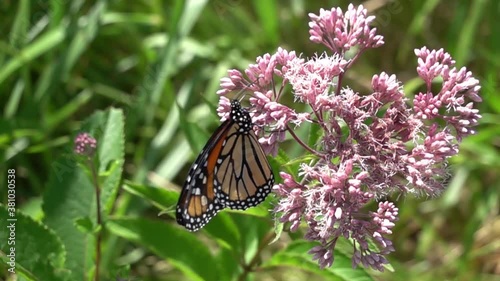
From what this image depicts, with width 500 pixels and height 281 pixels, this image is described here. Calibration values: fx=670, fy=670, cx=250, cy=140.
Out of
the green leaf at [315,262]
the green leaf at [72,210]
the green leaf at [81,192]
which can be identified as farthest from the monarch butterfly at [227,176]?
the green leaf at [72,210]

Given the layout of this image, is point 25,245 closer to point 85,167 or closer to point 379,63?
point 85,167

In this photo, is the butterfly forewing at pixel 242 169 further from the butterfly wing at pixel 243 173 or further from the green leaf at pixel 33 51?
the green leaf at pixel 33 51

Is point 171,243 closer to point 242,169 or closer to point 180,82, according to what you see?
point 242,169

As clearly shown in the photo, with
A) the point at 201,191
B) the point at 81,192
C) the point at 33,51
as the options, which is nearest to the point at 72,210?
the point at 81,192

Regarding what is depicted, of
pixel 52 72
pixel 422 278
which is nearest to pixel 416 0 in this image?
pixel 422 278

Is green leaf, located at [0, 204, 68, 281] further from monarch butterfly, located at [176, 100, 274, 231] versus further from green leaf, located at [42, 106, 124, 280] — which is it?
monarch butterfly, located at [176, 100, 274, 231]
